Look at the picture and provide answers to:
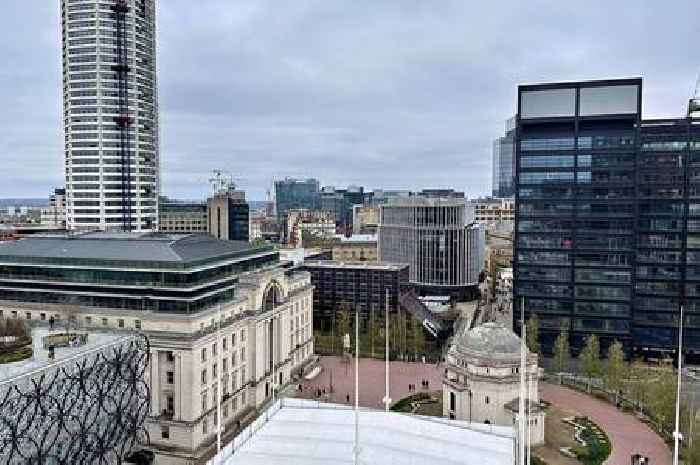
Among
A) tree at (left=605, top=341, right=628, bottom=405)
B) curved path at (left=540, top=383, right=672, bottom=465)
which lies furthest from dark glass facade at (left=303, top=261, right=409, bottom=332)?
tree at (left=605, top=341, right=628, bottom=405)

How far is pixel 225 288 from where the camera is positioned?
60344 mm

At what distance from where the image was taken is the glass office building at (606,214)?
84.6m

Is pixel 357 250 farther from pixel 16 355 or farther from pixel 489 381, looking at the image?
pixel 16 355

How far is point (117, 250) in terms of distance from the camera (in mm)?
59844

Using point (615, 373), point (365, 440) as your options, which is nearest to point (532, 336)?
point (615, 373)

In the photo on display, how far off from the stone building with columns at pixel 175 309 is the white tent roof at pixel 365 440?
10133 millimetres

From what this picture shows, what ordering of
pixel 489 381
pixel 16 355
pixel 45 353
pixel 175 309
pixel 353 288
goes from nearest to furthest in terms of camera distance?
pixel 16 355 < pixel 45 353 < pixel 175 309 < pixel 489 381 < pixel 353 288

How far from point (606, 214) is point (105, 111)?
10880 centimetres

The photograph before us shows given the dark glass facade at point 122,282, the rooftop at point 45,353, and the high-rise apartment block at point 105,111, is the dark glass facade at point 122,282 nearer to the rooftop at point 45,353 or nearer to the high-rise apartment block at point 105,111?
the rooftop at point 45,353

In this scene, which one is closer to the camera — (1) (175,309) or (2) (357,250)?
(1) (175,309)

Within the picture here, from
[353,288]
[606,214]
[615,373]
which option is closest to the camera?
[615,373]

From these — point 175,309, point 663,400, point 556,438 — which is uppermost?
point 175,309

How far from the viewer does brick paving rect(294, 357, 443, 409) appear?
6975cm

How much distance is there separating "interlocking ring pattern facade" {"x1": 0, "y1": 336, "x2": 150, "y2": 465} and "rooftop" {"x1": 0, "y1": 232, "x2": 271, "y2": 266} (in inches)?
440
